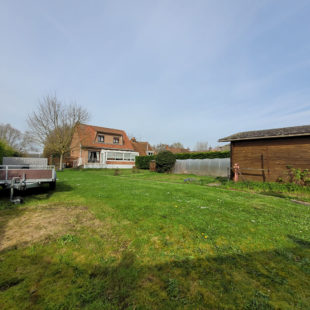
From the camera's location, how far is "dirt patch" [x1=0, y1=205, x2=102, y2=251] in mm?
2849

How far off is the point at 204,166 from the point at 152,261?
16.5 m

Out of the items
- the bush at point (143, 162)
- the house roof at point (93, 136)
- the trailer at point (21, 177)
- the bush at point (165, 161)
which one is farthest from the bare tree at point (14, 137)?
the trailer at point (21, 177)

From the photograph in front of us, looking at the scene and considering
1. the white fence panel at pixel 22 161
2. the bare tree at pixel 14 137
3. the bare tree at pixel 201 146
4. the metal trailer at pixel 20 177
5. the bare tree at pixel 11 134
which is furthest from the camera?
the bare tree at pixel 201 146

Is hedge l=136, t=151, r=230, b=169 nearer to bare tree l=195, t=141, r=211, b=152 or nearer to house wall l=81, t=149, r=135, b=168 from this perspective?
house wall l=81, t=149, r=135, b=168

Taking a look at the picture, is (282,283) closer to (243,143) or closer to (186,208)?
(186,208)

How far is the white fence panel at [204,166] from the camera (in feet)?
52.6

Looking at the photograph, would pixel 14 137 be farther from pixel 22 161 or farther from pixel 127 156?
pixel 22 161

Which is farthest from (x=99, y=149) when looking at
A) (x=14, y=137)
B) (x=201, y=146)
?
(x=201, y=146)

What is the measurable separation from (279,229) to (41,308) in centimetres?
444

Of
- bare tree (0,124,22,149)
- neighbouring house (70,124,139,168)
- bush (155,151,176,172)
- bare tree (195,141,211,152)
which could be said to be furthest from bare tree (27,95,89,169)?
bare tree (195,141,211,152)

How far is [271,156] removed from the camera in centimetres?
1009

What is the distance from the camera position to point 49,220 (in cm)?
370

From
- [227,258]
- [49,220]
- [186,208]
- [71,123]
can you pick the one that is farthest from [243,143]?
[71,123]

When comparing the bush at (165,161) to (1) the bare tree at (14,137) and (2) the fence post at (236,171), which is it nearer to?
(2) the fence post at (236,171)
